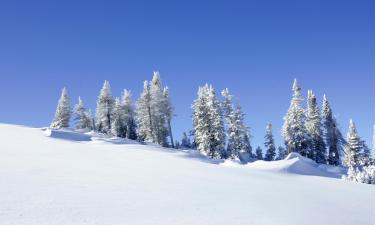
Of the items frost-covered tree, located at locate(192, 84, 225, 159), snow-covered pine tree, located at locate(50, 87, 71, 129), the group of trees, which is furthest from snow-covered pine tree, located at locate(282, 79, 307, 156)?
snow-covered pine tree, located at locate(50, 87, 71, 129)

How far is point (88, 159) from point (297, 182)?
13.6m

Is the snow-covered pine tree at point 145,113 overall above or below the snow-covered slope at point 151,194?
above

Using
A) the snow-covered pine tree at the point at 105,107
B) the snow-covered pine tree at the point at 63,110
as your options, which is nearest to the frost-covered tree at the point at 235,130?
the snow-covered pine tree at the point at 105,107

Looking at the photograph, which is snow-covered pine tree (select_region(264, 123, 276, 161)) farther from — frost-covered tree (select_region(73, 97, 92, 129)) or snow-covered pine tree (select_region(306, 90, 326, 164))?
frost-covered tree (select_region(73, 97, 92, 129))

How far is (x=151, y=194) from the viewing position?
52.4 feet

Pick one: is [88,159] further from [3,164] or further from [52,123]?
[52,123]

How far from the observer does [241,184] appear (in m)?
21.1

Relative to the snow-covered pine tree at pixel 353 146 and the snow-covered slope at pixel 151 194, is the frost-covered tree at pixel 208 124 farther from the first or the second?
the snow-covered slope at pixel 151 194

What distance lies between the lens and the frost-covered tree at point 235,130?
58.4 m

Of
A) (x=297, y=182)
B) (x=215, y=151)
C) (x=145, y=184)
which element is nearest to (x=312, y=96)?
(x=215, y=151)

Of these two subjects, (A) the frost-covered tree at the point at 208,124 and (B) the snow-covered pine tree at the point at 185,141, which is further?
(B) the snow-covered pine tree at the point at 185,141

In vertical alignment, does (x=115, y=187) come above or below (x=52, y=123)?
below

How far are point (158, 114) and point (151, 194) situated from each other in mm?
50816

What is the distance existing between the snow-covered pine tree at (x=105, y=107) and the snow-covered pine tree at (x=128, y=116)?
97.2 inches
